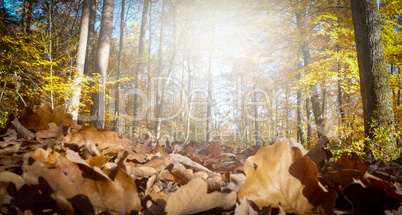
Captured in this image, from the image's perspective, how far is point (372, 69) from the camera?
433 cm

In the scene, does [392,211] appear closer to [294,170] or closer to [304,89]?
[294,170]

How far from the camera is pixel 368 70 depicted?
438 centimetres

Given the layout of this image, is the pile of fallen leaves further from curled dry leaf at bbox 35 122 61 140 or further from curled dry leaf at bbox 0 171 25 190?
curled dry leaf at bbox 35 122 61 140

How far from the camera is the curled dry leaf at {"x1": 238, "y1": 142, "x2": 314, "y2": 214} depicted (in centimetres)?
46

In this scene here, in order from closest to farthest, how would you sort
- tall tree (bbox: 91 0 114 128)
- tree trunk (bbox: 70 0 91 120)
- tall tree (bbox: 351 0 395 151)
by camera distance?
tall tree (bbox: 351 0 395 151) → tall tree (bbox: 91 0 114 128) → tree trunk (bbox: 70 0 91 120)

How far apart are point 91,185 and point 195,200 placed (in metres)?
0.23

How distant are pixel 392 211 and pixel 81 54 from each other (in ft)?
31.4

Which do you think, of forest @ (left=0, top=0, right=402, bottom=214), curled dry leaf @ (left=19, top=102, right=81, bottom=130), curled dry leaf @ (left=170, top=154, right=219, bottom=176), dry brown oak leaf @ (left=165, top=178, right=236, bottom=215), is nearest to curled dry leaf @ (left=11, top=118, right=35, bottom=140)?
forest @ (left=0, top=0, right=402, bottom=214)

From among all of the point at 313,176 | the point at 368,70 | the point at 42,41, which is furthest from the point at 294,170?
the point at 42,41

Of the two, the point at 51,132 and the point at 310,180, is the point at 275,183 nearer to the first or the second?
the point at 310,180

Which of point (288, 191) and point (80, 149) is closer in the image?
point (288, 191)

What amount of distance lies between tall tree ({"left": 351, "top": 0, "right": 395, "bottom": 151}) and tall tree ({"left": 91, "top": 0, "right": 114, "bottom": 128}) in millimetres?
7825

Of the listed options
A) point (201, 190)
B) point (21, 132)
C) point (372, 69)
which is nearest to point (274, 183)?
point (201, 190)

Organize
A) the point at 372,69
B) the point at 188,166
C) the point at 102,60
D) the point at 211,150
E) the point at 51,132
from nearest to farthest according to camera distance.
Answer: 1. the point at 188,166
2. the point at 51,132
3. the point at 211,150
4. the point at 372,69
5. the point at 102,60
